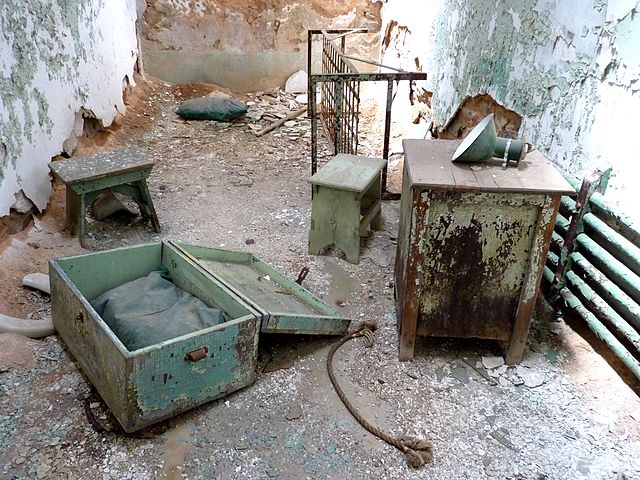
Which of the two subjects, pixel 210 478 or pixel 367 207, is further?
pixel 367 207

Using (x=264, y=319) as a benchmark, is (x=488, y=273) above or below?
above

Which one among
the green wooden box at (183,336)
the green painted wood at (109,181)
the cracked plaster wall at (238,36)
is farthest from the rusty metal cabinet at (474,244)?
the cracked plaster wall at (238,36)

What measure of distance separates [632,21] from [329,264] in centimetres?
209

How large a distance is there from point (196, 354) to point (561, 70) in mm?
2443

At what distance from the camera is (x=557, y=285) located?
2773 mm

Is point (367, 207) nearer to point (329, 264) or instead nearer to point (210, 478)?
point (329, 264)

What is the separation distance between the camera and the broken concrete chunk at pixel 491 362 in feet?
8.41

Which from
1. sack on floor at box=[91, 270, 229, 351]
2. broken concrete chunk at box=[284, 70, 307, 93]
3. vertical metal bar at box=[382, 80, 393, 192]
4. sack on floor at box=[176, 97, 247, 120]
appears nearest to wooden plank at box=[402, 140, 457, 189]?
sack on floor at box=[91, 270, 229, 351]

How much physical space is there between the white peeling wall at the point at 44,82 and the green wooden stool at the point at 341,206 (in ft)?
6.03

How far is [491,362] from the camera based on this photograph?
102 inches

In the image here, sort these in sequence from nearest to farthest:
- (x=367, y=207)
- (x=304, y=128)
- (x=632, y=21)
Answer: (x=632, y=21) → (x=367, y=207) → (x=304, y=128)

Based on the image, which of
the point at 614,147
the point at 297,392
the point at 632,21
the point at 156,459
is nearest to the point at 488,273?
the point at 614,147

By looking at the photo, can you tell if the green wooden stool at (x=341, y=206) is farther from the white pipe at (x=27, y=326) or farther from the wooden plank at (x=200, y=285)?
the white pipe at (x=27, y=326)

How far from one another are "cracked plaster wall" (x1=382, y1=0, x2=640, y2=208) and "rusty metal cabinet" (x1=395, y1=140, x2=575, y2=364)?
0.34m
